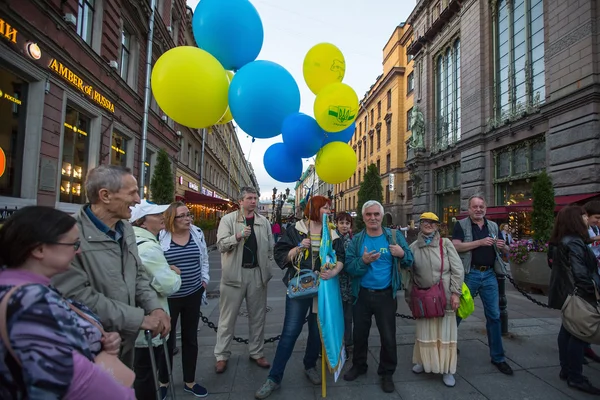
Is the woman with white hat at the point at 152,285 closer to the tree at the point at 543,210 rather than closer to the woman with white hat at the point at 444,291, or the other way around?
the woman with white hat at the point at 444,291

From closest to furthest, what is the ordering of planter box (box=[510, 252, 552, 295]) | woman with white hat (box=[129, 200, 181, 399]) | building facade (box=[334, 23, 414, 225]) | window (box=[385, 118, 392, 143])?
1. woman with white hat (box=[129, 200, 181, 399])
2. planter box (box=[510, 252, 552, 295])
3. building facade (box=[334, 23, 414, 225])
4. window (box=[385, 118, 392, 143])

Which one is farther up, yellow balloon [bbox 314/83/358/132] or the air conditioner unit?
the air conditioner unit

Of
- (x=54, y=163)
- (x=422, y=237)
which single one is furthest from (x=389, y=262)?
(x=54, y=163)

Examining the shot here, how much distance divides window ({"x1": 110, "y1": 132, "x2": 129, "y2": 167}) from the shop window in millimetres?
4152

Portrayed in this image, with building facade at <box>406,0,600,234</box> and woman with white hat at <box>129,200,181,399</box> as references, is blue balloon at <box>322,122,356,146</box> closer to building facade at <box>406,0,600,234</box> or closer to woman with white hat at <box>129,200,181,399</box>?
woman with white hat at <box>129,200,181,399</box>

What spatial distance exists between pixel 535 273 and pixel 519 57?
13.2m

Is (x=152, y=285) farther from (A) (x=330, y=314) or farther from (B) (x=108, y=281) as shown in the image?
(A) (x=330, y=314)

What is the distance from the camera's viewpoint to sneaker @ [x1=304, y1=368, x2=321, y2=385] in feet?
10.9

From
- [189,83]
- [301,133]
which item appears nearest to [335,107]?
[301,133]

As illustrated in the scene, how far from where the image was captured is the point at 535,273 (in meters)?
7.50

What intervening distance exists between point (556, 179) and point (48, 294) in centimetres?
1656

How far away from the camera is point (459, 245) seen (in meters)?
3.91

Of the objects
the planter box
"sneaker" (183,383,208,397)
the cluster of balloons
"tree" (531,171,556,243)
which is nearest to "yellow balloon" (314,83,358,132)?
the cluster of balloons

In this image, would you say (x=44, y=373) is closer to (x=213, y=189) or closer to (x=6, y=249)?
(x=6, y=249)
